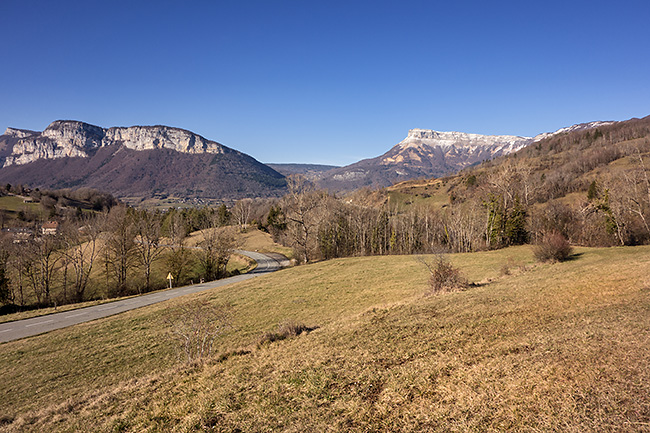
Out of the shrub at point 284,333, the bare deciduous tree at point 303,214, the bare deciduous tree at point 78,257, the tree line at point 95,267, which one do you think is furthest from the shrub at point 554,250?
the bare deciduous tree at point 78,257

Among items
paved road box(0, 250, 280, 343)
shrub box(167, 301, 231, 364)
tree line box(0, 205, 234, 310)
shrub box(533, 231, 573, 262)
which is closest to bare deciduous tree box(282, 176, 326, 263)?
tree line box(0, 205, 234, 310)

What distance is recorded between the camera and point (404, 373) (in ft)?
24.2

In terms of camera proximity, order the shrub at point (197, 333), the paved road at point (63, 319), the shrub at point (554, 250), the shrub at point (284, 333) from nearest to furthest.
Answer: the shrub at point (197, 333), the shrub at point (284, 333), the paved road at point (63, 319), the shrub at point (554, 250)

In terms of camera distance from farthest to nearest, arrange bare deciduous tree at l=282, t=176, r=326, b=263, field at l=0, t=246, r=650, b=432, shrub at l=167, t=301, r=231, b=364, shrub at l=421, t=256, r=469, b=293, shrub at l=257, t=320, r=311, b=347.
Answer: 1. bare deciduous tree at l=282, t=176, r=326, b=263
2. shrub at l=421, t=256, r=469, b=293
3. shrub at l=257, t=320, r=311, b=347
4. shrub at l=167, t=301, r=231, b=364
5. field at l=0, t=246, r=650, b=432

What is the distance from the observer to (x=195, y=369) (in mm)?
10078

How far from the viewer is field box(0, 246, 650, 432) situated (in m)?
5.41

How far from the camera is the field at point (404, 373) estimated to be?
213 inches

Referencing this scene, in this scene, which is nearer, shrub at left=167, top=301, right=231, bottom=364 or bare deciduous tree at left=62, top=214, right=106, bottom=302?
shrub at left=167, top=301, right=231, bottom=364

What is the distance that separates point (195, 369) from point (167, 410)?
2.79 meters

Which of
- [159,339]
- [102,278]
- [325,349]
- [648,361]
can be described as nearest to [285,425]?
[325,349]

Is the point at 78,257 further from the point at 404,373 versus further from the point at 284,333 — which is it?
the point at 404,373

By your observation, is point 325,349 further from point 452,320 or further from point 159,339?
point 159,339

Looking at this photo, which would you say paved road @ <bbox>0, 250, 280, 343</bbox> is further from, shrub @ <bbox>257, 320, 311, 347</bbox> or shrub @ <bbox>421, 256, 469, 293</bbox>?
shrub @ <bbox>421, 256, 469, 293</bbox>

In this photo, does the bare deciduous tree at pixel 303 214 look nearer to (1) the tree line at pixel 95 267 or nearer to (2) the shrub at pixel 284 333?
(1) the tree line at pixel 95 267
